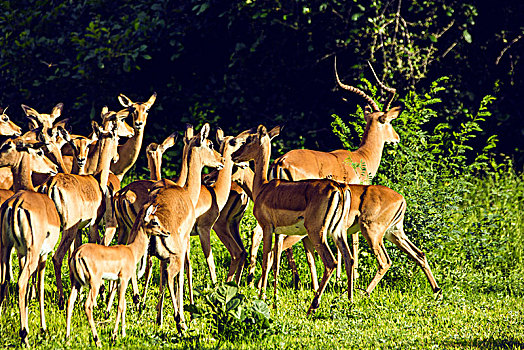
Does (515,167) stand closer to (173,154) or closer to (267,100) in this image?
(267,100)

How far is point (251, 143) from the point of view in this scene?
8.45 meters

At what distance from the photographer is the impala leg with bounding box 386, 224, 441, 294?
820cm

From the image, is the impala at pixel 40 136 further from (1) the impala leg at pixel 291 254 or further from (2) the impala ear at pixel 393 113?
(2) the impala ear at pixel 393 113

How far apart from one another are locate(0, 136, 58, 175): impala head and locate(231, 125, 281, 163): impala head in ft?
7.46

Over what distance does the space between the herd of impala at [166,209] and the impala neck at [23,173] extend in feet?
0.04

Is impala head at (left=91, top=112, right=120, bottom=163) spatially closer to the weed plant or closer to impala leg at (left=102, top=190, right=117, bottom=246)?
impala leg at (left=102, top=190, right=117, bottom=246)

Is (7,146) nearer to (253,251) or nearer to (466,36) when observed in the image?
(253,251)

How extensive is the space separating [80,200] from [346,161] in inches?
147

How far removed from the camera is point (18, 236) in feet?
19.7

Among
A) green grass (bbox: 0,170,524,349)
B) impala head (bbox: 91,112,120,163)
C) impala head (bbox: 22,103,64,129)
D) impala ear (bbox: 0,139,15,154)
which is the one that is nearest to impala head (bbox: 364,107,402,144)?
green grass (bbox: 0,170,524,349)

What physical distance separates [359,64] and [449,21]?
6.18ft

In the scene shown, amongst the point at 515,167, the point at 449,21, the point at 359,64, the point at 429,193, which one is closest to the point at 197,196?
the point at 429,193

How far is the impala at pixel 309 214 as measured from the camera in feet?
23.8

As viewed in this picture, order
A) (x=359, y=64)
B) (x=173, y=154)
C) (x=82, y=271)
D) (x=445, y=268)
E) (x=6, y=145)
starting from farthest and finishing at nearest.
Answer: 1. (x=173, y=154)
2. (x=359, y=64)
3. (x=445, y=268)
4. (x=6, y=145)
5. (x=82, y=271)
